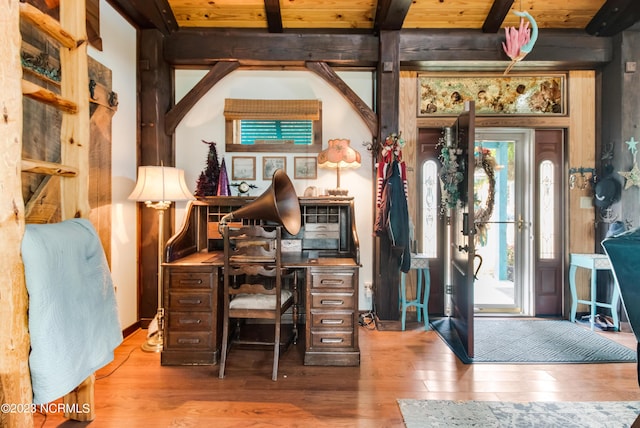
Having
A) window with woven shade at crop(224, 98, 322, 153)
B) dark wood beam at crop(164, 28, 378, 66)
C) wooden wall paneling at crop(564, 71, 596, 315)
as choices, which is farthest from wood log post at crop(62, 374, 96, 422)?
wooden wall paneling at crop(564, 71, 596, 315)

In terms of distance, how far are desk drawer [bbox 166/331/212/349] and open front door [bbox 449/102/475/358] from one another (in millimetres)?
2140

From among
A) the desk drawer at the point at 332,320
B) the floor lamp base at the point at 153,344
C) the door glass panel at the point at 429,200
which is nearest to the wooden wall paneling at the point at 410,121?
the door glass panel at the point at 429,200

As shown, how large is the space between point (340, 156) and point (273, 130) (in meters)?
0.95

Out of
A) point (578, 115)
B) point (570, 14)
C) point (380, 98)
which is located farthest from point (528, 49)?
point (380, 98)

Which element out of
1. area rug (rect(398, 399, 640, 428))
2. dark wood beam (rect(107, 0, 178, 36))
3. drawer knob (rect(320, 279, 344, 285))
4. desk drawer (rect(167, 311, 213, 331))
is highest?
dark wood beam (rect(107, 0, 178, 36))

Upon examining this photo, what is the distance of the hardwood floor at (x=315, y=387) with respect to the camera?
189 centimetres

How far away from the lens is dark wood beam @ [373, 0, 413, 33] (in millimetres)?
2900

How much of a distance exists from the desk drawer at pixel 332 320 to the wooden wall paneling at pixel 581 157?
2812mm

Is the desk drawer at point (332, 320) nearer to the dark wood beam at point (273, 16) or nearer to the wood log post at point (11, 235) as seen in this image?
the wood log post at point (11, 235)

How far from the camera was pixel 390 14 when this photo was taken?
3010 mm

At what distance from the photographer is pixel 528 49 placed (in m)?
3.12

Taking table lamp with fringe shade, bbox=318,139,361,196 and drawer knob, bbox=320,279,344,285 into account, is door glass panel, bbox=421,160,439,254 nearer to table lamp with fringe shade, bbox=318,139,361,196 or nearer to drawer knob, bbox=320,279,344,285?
table lamp with fringe shade, bbox=318,139,361,196

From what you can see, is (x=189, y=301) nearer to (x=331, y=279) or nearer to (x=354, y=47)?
(x=331, y=279)

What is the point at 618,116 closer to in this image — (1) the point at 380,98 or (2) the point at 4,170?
(1) the point at 380,98
